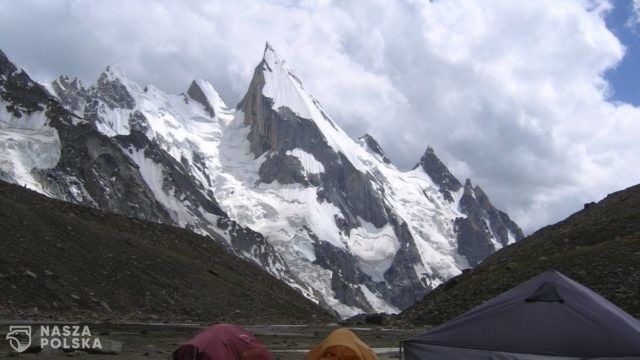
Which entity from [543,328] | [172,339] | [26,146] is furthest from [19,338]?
[26,146]

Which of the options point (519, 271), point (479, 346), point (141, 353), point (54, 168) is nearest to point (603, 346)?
point (479, 346)

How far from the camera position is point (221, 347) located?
53.1 feet

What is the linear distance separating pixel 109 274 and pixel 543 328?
41.9 m

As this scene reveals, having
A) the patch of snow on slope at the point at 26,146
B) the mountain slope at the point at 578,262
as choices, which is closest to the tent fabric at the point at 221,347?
the mountain slope at the point at 578,262

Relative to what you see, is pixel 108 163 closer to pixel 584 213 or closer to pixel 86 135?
pixel 86 135

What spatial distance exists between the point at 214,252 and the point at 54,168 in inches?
3915

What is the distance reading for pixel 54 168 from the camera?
158 meters

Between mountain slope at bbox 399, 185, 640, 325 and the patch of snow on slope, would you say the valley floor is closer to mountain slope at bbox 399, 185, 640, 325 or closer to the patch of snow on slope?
mountain slope at bbox 399, 185, 640, 325

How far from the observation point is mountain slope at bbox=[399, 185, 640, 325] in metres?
35.5

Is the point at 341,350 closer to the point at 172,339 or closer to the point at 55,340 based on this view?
the point at 55,340

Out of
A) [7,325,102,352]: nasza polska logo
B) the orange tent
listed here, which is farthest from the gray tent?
[7,325,102,352]: nasza polska logo

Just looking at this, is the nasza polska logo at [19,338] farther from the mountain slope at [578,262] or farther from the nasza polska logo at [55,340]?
the mountain slope at [578,262]

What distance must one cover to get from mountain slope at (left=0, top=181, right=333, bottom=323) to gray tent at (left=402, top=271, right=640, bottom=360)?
27105 mm

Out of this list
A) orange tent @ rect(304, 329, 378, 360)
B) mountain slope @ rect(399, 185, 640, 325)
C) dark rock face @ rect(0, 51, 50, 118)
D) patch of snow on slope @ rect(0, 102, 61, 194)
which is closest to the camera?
orange tent @ rect(304, 329, 378, 360)
